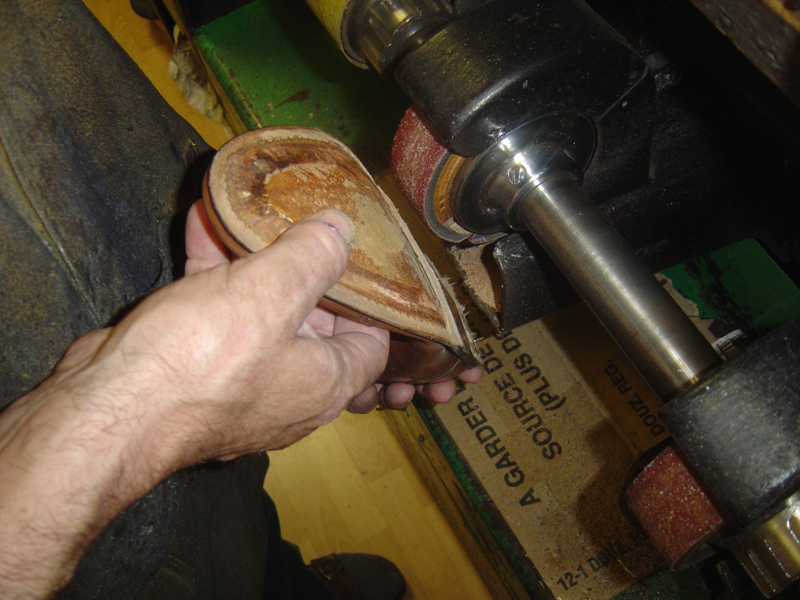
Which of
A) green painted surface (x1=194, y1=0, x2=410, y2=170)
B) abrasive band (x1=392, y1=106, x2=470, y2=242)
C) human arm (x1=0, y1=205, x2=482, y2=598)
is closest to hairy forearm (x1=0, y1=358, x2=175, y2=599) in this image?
human arm (x1=0, y1=205, x2=482, y2=598)

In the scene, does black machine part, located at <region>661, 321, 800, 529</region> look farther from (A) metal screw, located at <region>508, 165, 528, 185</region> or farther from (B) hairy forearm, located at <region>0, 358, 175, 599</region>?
(B) hairy forearm, located at <region>0, 358, 175, 599</region>

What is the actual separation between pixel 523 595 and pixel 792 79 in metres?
1.13

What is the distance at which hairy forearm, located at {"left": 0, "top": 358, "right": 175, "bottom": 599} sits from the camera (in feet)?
1.44

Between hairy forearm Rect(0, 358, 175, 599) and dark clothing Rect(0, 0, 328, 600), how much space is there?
0.59ft

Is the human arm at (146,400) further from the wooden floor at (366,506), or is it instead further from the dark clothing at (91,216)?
the wooden floor at (366,506)

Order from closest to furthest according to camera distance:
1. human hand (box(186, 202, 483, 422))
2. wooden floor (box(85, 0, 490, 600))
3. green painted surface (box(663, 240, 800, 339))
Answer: human hand (box(186, 202, 483, 422)), green painted surface (box(663, 240, 800, 339)), wooden floor (box(85, 0, 490, 600))

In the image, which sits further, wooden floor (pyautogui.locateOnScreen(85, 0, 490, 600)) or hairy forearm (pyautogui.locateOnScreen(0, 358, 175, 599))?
wooden floor (pyautogui.locateOnScreen(85, 0, 490, 600))

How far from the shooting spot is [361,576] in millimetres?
1398

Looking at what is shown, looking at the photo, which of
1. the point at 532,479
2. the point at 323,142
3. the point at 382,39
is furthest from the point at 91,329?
the point at 532,479

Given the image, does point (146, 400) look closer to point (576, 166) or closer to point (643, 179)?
point (576, 166)

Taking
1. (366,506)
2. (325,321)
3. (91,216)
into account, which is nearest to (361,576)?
(366,506)

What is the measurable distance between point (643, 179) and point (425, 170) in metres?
0.39

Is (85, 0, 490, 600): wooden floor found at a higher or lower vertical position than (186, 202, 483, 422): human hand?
lower

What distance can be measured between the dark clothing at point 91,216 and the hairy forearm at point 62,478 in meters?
0.18
